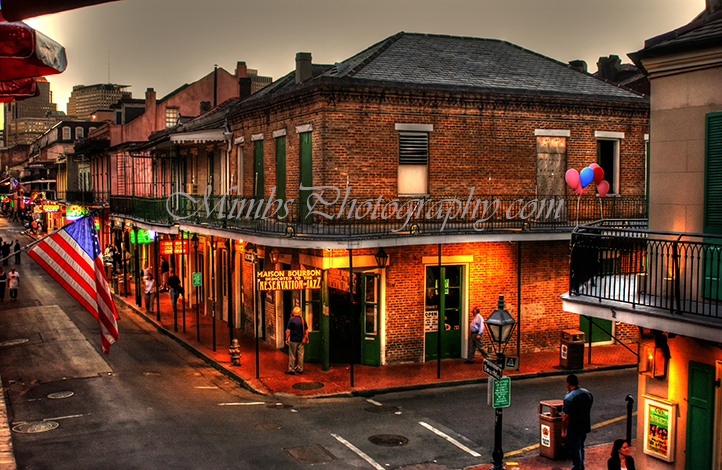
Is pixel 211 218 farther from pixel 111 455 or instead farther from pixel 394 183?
pixel 111 455

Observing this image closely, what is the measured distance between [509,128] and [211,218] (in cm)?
922

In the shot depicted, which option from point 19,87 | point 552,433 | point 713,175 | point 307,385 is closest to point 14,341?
point 307,385

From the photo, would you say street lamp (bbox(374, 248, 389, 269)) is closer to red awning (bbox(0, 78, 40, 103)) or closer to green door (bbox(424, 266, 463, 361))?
green door (bbox(424, 266, 463, 361))

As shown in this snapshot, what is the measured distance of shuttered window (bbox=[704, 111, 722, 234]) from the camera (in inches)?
334

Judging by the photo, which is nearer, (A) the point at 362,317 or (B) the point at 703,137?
(B) the point at 703,137

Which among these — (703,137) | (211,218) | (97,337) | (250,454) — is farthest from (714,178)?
(97,337)

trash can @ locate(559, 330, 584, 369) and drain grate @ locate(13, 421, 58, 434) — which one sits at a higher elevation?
trash can @ locate(559, 330, 584, 369)

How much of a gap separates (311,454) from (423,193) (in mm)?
8856

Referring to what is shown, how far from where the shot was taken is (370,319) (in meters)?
18.0

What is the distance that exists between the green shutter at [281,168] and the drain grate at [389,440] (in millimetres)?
8944

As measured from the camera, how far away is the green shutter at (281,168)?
19.5 metres

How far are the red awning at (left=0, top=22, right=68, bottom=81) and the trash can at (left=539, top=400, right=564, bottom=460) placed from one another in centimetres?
957

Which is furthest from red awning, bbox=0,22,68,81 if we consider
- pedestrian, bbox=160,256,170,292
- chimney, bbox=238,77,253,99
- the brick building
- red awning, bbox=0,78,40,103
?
pedestrian, bbox=160,256,170,292

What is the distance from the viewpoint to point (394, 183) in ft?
59.3
